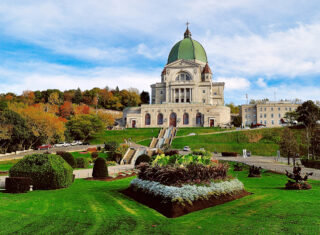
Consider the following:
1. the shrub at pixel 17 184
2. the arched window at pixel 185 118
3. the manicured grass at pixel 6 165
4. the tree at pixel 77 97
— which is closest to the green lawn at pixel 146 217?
the shrub at pixel 17 184

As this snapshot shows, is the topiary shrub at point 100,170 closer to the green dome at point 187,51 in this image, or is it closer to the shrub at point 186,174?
the shrub at point 186,174

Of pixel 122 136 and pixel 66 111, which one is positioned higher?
pixel 66 111

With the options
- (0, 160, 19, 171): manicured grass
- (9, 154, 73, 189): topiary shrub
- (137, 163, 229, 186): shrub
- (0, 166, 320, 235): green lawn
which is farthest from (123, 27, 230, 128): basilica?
(0, 166, 320, 235): green lawn

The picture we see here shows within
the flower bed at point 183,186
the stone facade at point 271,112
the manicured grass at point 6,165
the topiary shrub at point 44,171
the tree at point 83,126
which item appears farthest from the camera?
the stone facade at point 271,112

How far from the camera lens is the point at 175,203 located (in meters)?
11.2

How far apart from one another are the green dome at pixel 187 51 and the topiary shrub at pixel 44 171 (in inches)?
3327

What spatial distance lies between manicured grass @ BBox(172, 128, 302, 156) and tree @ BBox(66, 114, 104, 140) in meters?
19.8

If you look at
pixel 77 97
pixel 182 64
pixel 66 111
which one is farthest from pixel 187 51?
pixel 77 97

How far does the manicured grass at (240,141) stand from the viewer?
53.2m

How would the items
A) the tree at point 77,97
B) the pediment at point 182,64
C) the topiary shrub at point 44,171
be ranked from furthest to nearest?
1. the tree at point 77,97
2. the pediment at point 182,64
3. the topiary shrub at point 44,171

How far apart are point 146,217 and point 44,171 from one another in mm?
9526

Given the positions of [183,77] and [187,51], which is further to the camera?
[187,51]

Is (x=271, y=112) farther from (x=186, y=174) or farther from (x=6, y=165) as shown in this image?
(x=186, y=174)

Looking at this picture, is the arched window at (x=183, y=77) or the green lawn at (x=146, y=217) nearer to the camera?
the green lawn at (x=146, y=217)
